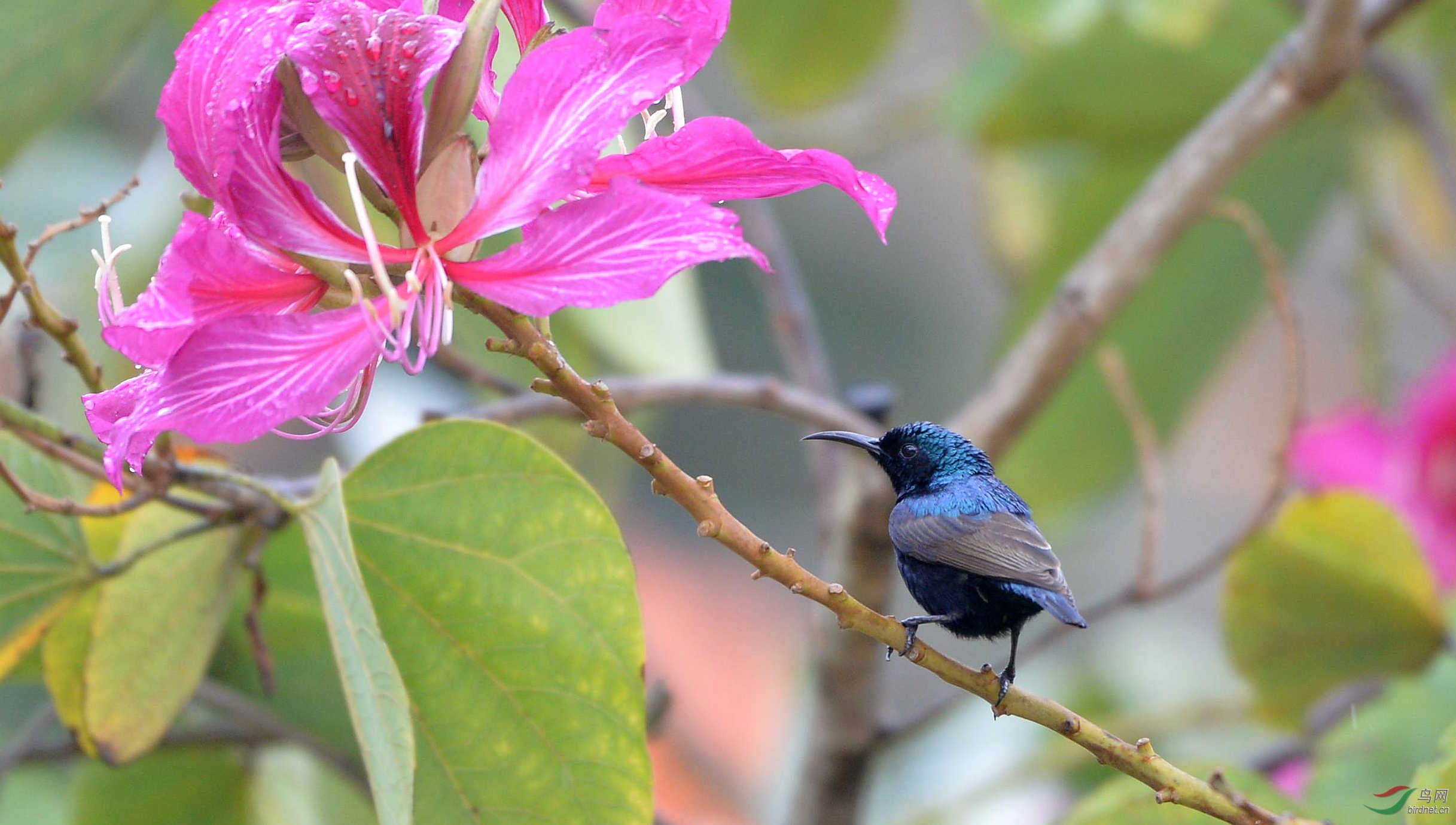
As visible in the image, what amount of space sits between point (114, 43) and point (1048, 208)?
0.89 metres

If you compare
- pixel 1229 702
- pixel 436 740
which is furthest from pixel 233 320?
pixel 1229 702

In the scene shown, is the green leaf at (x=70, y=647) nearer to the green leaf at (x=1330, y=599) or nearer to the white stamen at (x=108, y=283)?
the white stamen at (x=108, y=283)

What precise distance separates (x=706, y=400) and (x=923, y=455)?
274mm

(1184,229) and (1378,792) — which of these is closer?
(1378,792)

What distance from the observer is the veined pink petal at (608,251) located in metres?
0.25

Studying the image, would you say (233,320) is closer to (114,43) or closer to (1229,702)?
(114,43)

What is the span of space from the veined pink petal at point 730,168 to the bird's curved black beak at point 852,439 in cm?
5

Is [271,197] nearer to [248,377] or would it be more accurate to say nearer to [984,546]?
[248,377]

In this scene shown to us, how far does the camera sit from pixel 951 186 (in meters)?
2.20

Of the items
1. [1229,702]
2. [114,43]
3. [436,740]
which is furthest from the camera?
[1229,702]

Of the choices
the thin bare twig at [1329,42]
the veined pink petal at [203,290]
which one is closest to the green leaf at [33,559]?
the veined pink petal at [203,290]

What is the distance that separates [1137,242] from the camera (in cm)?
67

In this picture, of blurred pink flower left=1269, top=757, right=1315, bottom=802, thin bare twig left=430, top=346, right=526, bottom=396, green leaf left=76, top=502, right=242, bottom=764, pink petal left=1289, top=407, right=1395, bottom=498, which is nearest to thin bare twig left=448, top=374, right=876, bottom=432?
thin bare twig left=430, top=346, right=526, bottom=396

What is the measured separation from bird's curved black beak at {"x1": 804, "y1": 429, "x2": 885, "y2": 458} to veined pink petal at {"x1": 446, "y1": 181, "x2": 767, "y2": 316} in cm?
7
